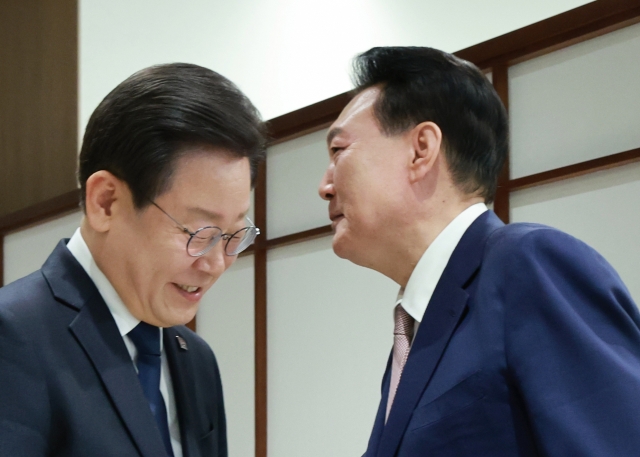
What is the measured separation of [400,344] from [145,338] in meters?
0.54

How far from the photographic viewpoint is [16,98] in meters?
5.37

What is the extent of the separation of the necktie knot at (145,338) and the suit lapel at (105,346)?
0.07 m

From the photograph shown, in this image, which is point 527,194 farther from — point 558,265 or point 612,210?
point 558,265

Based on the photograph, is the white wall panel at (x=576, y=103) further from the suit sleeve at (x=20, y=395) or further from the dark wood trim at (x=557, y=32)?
the suit sleeve at (x=20, y=395)

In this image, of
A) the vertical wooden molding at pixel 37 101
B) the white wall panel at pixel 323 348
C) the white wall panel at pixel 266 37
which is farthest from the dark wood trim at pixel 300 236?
the vertical wooden molding at pixel 37 101

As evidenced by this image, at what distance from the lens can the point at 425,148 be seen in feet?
6.43

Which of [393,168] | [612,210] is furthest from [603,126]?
[393,168]

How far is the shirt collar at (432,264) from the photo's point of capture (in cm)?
183

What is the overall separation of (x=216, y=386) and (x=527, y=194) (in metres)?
1.68

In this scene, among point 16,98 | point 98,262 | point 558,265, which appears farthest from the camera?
point 16,98

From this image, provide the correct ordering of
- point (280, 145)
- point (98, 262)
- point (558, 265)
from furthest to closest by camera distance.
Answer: point (280, 145)
point (98, 262)
point (558, 265)

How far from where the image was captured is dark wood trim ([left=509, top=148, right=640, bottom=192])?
2896mm

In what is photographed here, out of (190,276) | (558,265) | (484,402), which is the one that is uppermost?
(558,265)

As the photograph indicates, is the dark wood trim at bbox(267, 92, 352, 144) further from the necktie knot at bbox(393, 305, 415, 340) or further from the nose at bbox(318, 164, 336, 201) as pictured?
the necktie knot at bbox(393, 305, 415, 340)
